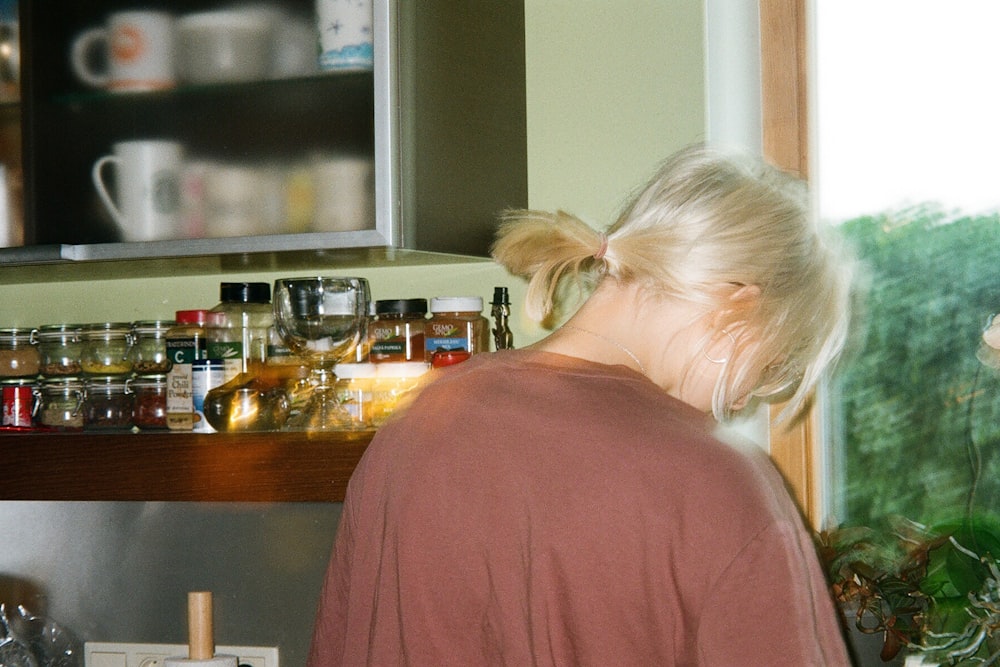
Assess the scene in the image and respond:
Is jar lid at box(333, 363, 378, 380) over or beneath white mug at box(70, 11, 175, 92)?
beneath

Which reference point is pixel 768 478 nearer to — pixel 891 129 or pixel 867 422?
pixel 867 422

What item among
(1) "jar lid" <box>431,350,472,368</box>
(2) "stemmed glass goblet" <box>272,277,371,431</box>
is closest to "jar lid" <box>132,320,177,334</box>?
(2) "stemmed glass goblet" <box>272,277,371,431</box>

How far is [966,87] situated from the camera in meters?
1.69

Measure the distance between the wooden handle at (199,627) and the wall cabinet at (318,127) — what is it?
57cm

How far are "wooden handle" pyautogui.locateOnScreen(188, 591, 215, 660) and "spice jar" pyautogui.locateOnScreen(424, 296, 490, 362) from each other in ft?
1.80

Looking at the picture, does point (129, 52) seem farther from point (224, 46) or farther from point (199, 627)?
point (199, 627)

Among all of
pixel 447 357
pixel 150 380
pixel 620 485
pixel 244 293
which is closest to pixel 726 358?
pixel 620 485

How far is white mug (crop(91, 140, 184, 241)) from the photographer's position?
1442mm

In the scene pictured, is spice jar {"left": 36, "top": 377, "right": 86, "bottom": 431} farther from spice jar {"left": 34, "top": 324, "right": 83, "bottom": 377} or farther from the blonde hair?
the blonde hair

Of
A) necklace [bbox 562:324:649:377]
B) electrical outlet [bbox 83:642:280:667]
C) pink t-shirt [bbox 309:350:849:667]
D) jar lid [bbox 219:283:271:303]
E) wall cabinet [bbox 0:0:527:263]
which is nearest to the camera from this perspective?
pink t-shirt [bbox 309:350:849:667]

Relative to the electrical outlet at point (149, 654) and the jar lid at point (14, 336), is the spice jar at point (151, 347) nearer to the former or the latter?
the jar lid at point (14, 336)

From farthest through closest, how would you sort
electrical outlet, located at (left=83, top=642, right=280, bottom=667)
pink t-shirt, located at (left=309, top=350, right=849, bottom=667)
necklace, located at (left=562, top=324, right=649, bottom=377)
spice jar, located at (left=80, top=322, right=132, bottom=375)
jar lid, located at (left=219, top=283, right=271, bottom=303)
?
electrical outlet, located at (left=83, top=642, right=280, bottom=667) < spice jar, located at (left=80, top=322, right=132, bottom=375) < jar lid, located at (left=219, top=283, right=271, bottom=303) < necklace, located at (left=562, top=324, right=649, bottom=377) < pink t-shirt, located at (left=309, top=350, right=849, bottom=667)

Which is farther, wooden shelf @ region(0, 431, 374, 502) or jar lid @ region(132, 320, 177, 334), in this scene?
jar lid @ region(132, 320, 177, 334)

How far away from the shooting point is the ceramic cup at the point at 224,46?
1.42 meters
